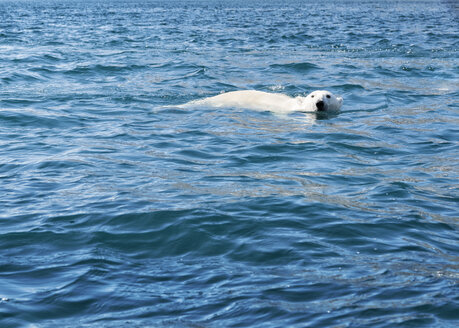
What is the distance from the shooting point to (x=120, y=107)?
12766mm

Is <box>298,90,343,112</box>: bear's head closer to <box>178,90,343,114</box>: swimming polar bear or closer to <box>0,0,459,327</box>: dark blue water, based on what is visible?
<box>178,90,343,114</box>: swimming polar bear

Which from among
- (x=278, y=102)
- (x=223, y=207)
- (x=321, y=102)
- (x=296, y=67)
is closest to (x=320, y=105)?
(x=321, y=102)

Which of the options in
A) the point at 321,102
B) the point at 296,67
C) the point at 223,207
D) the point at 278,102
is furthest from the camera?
the point at 296,67

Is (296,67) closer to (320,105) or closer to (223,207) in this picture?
(320,105)

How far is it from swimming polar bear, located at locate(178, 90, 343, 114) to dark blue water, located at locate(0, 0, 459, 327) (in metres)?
0.31

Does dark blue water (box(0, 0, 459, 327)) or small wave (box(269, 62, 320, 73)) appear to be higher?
dark blue water (box(0, 0, 459, 327))

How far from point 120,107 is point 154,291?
8338 mm

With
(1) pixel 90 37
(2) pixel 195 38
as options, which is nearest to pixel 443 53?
(2) pixel 195 38

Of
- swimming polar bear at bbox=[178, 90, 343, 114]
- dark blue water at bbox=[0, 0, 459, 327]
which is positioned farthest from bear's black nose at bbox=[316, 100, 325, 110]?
dark blue water at bbox=[0, 0, 459, 327]

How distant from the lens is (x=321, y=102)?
1216 cm

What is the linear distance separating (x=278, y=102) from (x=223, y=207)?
19.9 ft

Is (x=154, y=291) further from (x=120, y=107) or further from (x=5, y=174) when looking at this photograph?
(x=120, y=107)

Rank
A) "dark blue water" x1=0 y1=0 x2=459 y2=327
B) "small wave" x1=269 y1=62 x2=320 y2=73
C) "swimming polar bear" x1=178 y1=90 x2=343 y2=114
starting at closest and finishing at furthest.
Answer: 1. "dark blue water" x1=0 y1=0 x2=459 y2=327
2. "swimming polar bear" x1=178 y1=90 x2=343 y2=114
3. "small wave" x1=269 y1=62 x2=320 y2=73

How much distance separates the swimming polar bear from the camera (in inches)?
A: 484
